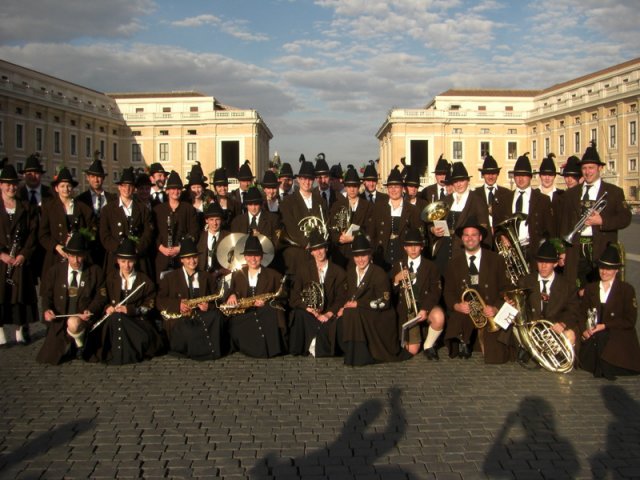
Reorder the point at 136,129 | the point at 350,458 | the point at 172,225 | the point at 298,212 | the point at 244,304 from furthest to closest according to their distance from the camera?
the point at 136,129
the point at 298,212
the point at 172,225
the point at 244,304
the point at 350,458

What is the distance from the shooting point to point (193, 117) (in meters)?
74.1

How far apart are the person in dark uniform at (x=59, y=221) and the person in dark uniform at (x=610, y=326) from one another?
5.88 metres

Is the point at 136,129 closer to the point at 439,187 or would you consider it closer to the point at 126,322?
the point at 439,187

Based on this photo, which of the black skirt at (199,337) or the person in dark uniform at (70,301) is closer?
the person in dark uniform at (70,301)

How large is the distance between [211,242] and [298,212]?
1.26 meters

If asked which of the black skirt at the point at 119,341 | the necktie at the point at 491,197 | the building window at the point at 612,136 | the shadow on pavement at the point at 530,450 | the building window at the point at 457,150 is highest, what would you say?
the building window at the point at 457,150

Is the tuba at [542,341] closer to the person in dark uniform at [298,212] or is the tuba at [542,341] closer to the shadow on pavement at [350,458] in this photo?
the shadow on pavement at [350,458]

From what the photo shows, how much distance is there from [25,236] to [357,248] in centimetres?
413

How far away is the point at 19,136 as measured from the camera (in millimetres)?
58250

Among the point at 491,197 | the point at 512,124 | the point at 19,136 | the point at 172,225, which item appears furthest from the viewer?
the point at 512,124

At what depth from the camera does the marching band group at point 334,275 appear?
20.9 ft

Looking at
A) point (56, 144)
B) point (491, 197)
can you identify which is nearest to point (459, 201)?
point (491, 197)

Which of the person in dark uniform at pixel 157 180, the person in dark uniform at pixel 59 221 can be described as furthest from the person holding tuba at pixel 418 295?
the person in dark uniform at pixel 157 180

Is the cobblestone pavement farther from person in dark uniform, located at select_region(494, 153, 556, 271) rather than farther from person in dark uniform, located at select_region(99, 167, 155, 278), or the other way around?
person in dark uniform, located at select_region(494, 153, 556, 271)
